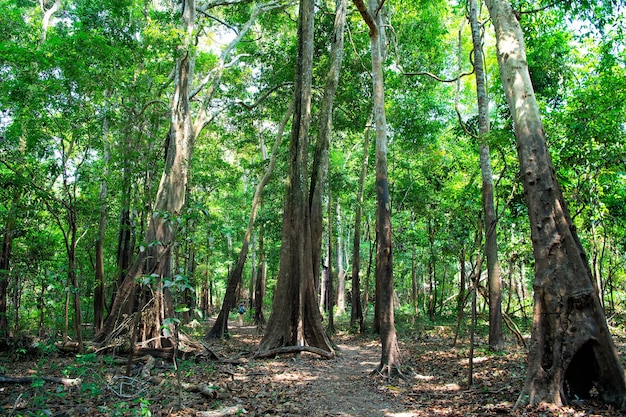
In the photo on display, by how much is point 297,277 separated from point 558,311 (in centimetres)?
614

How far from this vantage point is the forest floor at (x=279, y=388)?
4613 millimetres

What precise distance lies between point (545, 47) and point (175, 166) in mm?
11183

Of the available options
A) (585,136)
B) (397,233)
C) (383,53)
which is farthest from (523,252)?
(383,53)

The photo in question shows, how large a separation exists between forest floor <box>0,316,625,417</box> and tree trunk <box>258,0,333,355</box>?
21.7 inches

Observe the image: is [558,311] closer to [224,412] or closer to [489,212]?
[224,412]

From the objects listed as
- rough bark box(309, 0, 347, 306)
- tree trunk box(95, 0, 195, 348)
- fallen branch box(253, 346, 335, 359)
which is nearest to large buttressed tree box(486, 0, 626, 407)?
fallen branch box(253, 346, 335, 359)

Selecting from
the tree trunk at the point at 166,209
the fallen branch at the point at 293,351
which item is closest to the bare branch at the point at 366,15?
the tree trunk at the point at 166,209

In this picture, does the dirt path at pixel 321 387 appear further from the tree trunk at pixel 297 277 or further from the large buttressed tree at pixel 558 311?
the large buttressed tree at pixel 558 311

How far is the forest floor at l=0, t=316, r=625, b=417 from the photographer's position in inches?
182

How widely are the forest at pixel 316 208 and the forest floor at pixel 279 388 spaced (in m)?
0.05

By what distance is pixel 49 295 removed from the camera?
8898 millimetres

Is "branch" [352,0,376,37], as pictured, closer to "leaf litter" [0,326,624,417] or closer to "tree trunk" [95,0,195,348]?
"tree trunk" [95,0,195,348]

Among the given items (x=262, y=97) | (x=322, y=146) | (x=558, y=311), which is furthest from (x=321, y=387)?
(x=262, y=97)

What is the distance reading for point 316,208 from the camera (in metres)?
11.1
